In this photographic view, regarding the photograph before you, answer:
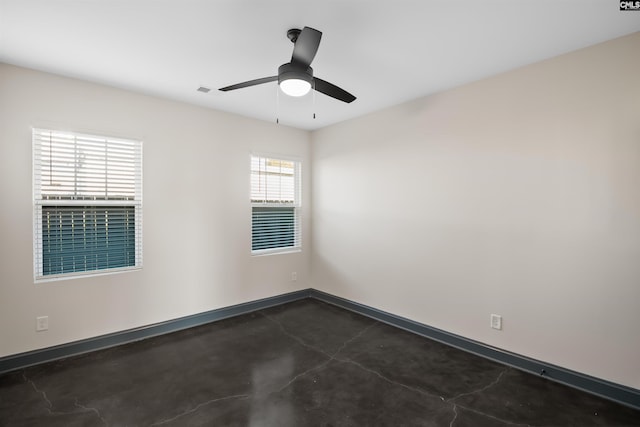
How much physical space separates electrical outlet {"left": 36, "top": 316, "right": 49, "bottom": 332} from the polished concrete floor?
326 mm

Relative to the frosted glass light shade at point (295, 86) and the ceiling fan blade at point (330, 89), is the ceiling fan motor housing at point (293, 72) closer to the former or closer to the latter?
the frosted glass light shade at point (295, 86)

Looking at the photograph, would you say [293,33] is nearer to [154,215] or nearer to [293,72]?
[293,72]

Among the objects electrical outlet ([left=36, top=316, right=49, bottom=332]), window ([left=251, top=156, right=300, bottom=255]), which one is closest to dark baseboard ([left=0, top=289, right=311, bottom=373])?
electrical outlet ([left=36, top=316, right=49, bottom=332])

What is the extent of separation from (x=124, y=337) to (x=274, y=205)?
2.36m

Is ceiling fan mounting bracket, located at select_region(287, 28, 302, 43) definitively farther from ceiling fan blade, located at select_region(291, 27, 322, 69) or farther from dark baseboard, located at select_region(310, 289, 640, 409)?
dark baseboard, located at select_region(310, 289, 640, 409)

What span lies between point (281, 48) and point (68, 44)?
161 cm

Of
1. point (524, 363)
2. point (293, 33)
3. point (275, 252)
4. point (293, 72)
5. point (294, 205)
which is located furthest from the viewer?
point (294, 205)

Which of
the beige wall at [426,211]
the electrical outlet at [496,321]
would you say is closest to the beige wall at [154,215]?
the beige wall at [426,211]

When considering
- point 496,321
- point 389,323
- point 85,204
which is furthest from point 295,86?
point 389,323

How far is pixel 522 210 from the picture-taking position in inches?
105

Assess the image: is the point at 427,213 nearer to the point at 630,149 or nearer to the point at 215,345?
the point at 630,149

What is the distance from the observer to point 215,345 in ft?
10.3

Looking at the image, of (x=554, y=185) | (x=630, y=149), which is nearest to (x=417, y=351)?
(x=554, y=185)

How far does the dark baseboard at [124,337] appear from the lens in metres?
2.65
